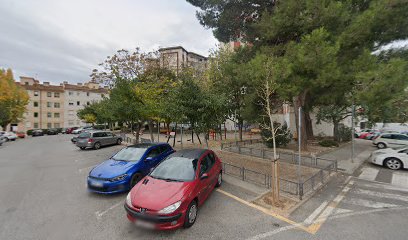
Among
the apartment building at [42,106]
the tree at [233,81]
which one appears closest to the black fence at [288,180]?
the tree at [233,81]

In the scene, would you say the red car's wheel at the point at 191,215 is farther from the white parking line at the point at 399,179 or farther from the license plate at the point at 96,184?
the white parking line at the point at 399,179

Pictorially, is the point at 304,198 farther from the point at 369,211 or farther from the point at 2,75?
the point at 2,75

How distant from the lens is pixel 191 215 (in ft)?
14.5

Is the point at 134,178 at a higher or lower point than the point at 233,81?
lower

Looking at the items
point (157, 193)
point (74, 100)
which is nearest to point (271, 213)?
point (157, 193)

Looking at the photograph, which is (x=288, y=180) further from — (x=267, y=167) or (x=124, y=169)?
(x=124, y=169)

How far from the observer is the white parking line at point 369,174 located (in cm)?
837

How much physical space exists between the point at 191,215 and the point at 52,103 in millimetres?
58802

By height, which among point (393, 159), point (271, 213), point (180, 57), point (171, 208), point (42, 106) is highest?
point (180, 57)

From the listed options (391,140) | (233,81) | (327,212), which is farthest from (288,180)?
(391,140)

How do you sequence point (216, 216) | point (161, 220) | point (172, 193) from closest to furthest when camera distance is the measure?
point (161, 220), point (172, 193), point (216, 216)

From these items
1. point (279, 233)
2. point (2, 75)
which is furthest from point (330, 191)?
point (2, 75)

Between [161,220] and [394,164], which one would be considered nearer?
[161,220]

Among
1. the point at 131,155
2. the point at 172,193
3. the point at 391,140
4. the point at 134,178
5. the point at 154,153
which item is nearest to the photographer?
the point at 172,193
